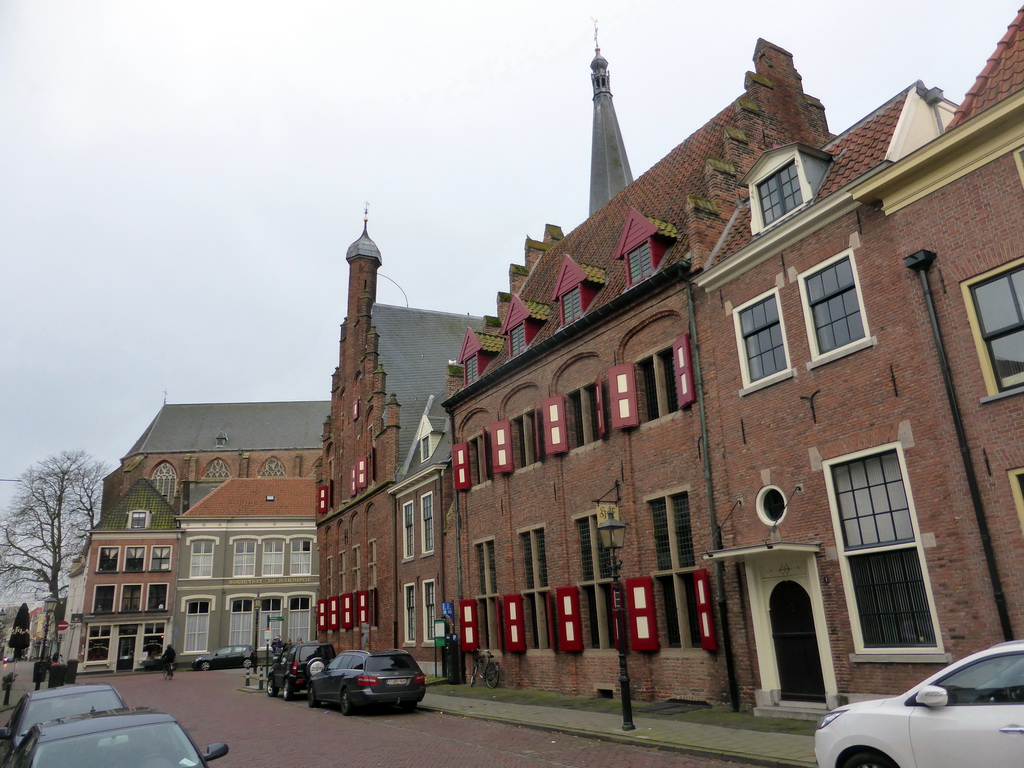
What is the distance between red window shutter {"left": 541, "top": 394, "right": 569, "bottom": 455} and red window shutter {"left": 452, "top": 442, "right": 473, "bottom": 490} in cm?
498

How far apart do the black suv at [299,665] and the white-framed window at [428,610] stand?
15.3 feet

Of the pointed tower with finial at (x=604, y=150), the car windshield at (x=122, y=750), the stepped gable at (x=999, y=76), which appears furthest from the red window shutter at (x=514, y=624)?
the pointed tower with finial at (x=604, y=150)

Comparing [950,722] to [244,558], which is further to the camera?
[244,558]

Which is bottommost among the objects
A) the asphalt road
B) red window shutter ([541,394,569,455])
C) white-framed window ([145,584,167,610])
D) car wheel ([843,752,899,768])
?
the asphalt road

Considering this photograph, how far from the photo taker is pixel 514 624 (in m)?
20.5

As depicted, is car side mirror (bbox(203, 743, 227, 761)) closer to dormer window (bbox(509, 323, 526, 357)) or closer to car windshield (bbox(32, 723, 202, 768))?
car windshield (bbox(32, 723, 202, 768))

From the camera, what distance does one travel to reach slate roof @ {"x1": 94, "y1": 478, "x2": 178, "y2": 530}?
169ft

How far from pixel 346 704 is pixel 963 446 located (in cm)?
1387

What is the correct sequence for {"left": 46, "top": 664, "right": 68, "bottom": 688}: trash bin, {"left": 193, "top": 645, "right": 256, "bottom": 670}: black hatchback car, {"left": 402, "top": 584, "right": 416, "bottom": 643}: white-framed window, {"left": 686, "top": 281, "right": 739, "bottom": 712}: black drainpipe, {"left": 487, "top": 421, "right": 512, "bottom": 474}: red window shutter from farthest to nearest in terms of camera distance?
{"left": 193, "top": 645, "right": 256, "bottom": 670}: black hatchback car
{"left": 402, "top": 584, "right": 416, "bottom": 643}: white-framed window
{"left": 46, "top": 664, "right": 68, "bottom": 688}: trash bin
{"left": 487, "top": 421, "right": 512, "bottom": 474}: red window shutter
{"left": 686, "top": 281, "right": 739, "bottom": 712}: black drainpipe

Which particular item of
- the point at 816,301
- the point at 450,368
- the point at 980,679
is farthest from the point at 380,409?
the point at 980,679

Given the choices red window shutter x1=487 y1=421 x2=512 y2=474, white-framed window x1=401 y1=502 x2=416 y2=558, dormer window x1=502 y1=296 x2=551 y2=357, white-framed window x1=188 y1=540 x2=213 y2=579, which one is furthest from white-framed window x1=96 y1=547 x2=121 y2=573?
dormer window x1=502 y1=296 x2=551 y2=357

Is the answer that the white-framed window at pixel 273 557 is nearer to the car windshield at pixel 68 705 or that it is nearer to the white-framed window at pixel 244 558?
the white-framed window at pixel 244 558

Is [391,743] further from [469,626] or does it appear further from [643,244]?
[643,244]

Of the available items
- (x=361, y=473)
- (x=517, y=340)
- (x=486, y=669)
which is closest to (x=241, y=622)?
(x=361, y=473)
